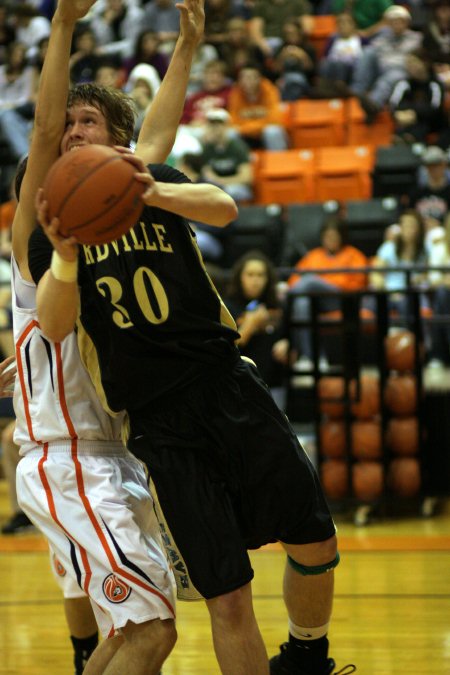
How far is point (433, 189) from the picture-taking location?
9969mm

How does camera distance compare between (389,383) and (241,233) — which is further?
(241,233)

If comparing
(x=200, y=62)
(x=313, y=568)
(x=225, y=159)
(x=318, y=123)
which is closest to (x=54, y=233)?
(x=313, y=568)

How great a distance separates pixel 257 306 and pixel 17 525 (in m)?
2.22

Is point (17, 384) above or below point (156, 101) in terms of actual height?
below

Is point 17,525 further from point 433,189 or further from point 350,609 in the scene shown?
point 433,189

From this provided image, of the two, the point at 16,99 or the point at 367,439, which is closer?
the point at 367,439

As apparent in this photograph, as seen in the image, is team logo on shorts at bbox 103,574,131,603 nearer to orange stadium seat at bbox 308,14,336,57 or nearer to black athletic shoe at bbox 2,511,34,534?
black athletic shoe at bbox 2,511,34,534

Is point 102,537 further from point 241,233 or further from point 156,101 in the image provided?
point 241,233

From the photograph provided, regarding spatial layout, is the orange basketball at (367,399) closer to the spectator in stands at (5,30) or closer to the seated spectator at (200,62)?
the seated spectator at (200,62)

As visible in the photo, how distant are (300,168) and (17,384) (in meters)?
8.25

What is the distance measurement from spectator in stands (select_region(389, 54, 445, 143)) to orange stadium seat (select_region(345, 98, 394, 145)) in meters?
0.26

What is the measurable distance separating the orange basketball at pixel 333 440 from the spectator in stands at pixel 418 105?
4.95 m

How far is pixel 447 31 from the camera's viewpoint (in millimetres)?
12477

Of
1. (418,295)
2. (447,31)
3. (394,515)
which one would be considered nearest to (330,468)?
(394,515)
